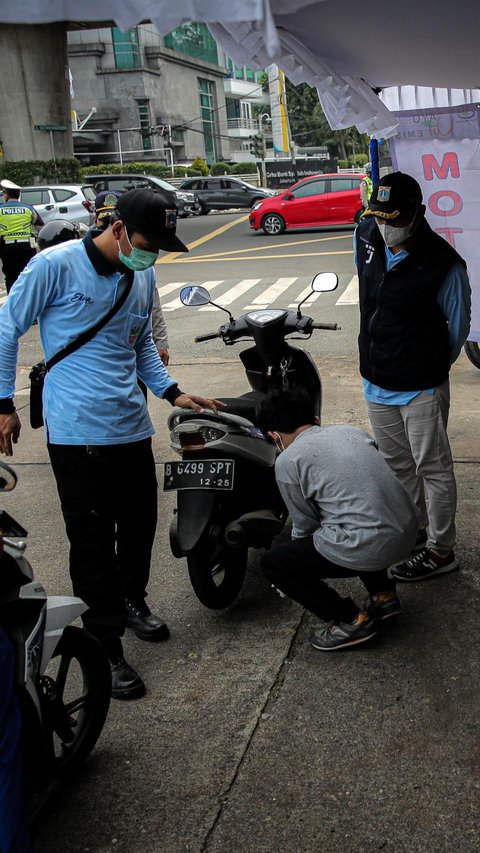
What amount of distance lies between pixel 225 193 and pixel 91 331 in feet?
108


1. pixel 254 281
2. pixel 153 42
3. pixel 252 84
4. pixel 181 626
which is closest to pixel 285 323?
pixel 181 626

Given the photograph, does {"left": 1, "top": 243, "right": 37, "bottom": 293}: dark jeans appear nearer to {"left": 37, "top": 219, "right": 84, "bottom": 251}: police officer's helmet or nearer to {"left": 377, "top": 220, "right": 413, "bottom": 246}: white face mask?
{"left": 37, "top": 219, "right": 84, "bottom": 251}: police officer's helmet

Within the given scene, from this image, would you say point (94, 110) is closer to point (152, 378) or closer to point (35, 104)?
point (35, 104)

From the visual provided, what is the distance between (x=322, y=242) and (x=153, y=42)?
46881 millimetres

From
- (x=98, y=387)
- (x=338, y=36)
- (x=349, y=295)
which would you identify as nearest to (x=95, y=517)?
(x=98, y=387)

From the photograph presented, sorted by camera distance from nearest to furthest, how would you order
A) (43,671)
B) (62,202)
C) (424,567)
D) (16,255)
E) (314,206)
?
1. (43,671)
2. (424,567)
3. (16,255)
4. (314,206)
5. (62,202)

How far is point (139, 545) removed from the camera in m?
3.77

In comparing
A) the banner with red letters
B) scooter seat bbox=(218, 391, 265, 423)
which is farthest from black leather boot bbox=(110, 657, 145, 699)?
the banner with red letters

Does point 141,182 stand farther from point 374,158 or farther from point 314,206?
point 374,158

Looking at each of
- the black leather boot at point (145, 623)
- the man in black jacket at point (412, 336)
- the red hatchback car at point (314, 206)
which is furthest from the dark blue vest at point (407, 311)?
the red hatchback car at point (314, 206)

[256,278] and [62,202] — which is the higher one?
[62,202]

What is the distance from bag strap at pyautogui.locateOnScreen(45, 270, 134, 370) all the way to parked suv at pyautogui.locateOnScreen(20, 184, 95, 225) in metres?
21.0

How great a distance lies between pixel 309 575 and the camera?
142 inches

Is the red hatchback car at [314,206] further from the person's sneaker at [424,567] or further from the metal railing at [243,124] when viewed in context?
the metal railing at [243,124]
